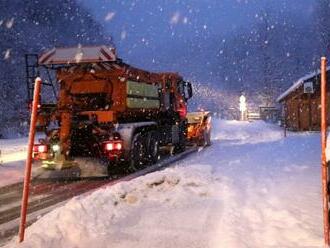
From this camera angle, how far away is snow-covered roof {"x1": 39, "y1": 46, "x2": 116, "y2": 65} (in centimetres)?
1415

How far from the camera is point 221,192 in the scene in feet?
28.5

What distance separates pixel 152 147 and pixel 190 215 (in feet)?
32.6

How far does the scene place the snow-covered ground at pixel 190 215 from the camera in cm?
591

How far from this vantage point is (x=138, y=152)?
1542cm

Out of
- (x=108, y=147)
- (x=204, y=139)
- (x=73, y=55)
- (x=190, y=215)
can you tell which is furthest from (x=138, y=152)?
(x=190, y=215)

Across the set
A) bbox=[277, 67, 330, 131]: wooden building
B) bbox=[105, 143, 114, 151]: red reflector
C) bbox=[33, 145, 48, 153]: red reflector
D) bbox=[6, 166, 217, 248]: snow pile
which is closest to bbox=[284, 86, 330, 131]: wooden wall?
bbox=[277, 67, 330, 131]: wooden building

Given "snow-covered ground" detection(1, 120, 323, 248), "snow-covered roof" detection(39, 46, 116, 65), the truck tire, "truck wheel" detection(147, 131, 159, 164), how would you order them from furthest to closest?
the truck tire < "truck wheel" detection(147, 131, 159, 164) < "snow-covered roof" detection(39, 46, 116, 65) < "snow-covered ground" detection(1, 120, 323, 248)

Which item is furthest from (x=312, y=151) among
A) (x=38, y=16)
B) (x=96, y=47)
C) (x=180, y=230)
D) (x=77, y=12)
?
(x=77, y=12)

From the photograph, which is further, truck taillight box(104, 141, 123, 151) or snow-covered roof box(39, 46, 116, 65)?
snow-covered roof box(39, 46, 116, 65)

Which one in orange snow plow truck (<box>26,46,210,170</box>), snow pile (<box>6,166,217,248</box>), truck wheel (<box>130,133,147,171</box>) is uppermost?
orange snow plow truck (<box>26,46,210,170</box>)

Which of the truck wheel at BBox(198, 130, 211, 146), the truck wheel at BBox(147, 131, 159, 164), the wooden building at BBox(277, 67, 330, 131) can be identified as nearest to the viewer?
the truck wheel at BBox(147, 131, 159, 164)

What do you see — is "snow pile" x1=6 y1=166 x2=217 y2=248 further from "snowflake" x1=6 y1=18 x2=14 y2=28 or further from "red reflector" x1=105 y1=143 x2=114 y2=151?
"snowflake" x1=6 y1=18 x2=14 y2=28

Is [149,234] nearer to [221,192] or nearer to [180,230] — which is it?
[180,230]

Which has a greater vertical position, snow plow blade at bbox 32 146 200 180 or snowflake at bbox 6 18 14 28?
snowflake at bbox 6 18 14 28
